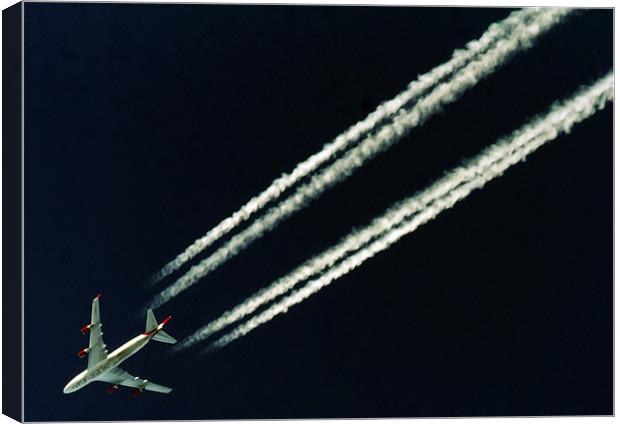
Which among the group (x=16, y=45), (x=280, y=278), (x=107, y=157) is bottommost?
(x=280, y=278)

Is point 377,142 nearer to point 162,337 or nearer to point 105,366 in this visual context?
point 162,337

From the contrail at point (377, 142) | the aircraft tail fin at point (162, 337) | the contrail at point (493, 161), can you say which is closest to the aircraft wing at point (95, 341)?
the aircraft tail fin at point (162, 337)

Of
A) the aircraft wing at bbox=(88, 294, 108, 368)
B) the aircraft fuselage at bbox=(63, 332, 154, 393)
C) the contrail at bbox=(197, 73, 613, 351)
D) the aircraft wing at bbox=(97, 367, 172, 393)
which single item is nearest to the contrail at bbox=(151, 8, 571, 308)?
the contrail at bbox=(197, 73, 613, 351)

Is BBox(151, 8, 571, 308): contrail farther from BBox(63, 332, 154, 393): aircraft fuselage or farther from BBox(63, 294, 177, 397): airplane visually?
BBox(63, 332, 154, 393): aircraft fuselage

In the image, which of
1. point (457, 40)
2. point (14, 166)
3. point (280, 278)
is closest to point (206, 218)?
point (280, 278)

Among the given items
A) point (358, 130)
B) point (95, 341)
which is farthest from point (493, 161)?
point (95, 341)

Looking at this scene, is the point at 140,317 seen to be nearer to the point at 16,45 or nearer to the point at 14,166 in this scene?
the point at 14,166
